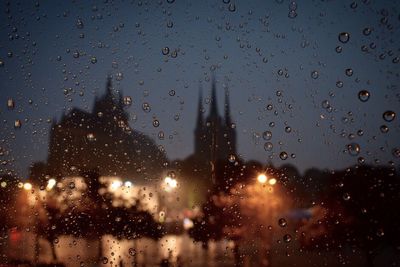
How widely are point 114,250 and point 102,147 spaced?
1.09 m

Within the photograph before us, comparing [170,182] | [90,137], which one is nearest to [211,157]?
[170,182]

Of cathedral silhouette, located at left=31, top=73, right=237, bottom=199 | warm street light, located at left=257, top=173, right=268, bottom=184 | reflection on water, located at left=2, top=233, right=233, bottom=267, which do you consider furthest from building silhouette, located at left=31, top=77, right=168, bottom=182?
warm street light, located at left=257, top=173, right=268, bottom=184

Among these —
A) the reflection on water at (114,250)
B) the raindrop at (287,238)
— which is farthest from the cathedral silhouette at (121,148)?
the raindrop at (287,238)

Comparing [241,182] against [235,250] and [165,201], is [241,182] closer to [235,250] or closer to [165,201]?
[235,250]

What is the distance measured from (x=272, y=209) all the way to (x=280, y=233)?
234 mm

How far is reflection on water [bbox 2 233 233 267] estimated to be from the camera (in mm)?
2793

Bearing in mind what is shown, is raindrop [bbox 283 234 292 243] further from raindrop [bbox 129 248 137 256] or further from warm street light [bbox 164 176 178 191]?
raindrop [bbox 129 248 137 256]

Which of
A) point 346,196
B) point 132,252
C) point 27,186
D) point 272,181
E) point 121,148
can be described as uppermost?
point 121,148

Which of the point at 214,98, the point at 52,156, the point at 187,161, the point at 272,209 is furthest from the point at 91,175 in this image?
the point at 272,209

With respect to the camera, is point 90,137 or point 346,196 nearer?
point 346,196

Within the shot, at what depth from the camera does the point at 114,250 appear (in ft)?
9.18

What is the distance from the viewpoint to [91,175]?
3164mm

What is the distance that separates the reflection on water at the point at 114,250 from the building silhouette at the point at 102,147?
643mm

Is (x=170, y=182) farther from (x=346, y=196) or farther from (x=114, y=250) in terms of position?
(x=346, y=196)
